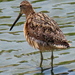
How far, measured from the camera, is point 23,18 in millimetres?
12680

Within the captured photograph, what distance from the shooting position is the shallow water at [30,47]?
962cm

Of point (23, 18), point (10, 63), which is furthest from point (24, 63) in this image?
point (23, 18)

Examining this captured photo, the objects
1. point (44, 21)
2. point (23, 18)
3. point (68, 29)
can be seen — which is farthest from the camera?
point (23, 18)

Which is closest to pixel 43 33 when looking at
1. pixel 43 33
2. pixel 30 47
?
pixel 43 33

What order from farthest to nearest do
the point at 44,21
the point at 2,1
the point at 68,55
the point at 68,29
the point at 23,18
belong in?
the point at 2,1, the point at 23,18, the point at 68,29, the point at 68,55, the point at 44,21

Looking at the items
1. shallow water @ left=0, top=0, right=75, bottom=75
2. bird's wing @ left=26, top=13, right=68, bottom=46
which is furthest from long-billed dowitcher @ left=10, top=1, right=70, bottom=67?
shallow water @ left=0, top=0, right=75, bottom=75

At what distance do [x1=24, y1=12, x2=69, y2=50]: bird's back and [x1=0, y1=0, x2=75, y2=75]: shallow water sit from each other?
666 mm

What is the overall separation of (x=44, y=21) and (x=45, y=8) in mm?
3852

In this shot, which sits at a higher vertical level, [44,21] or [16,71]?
[44,21]

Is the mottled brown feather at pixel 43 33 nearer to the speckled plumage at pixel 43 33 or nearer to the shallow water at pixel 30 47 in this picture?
the speckled plumage at pixel 43 33

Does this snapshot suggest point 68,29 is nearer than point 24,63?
No

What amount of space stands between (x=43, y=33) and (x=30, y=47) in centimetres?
181

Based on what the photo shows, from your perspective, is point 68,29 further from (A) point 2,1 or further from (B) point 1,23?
(A) point 2,1

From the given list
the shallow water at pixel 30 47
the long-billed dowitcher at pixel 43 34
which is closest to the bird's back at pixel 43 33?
the long-billed dowitcher at pixel 43 34
